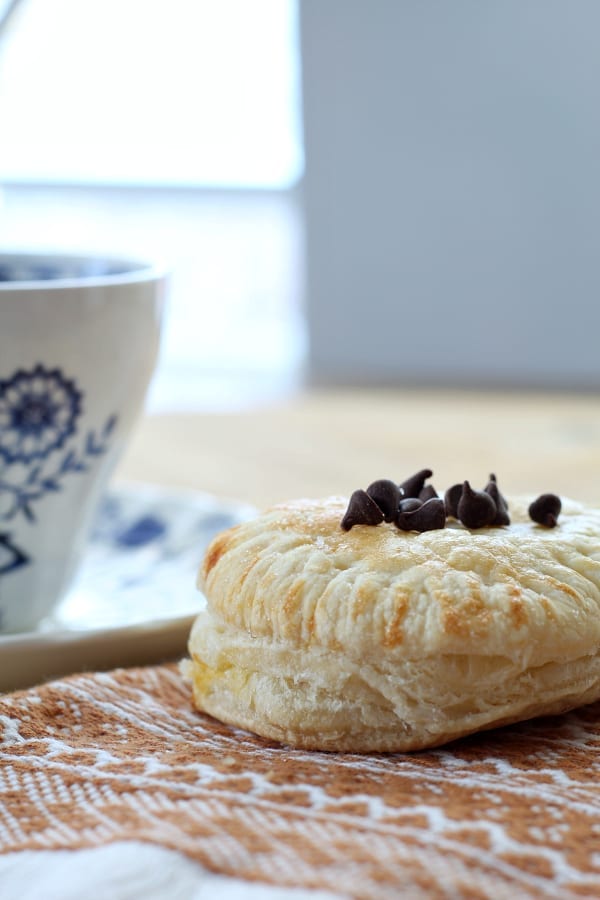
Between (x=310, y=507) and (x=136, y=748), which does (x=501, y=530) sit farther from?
(x=136, y=748)

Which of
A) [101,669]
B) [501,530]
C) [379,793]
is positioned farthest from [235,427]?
[379,793]

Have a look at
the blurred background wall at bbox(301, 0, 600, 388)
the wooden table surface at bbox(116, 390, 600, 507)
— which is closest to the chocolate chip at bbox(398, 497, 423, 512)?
the wooden table surface at bbox(116, 390, 600, 507)

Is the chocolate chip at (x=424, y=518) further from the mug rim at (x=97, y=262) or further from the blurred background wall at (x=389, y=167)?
the blurred background wall at (x=389, y=167)

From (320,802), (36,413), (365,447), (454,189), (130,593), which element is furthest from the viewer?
(454,189)

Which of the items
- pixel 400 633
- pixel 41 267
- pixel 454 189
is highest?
pixel 454 189

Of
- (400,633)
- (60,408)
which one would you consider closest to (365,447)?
(60,408)

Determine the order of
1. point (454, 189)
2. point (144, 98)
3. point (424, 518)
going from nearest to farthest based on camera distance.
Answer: point (424, 518)
point (454, 189)
point (144, 98)

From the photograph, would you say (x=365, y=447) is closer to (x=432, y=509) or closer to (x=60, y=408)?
(x=60, y=408)
